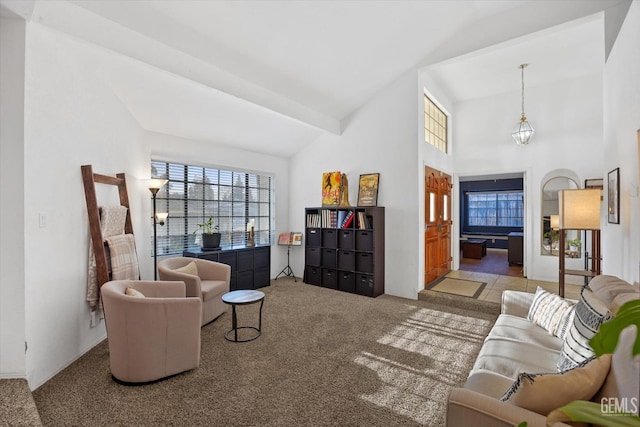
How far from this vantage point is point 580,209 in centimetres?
323

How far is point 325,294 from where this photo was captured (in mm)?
5051

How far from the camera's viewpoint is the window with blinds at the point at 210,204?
15.4 feet

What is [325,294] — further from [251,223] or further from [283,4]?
[283,4]

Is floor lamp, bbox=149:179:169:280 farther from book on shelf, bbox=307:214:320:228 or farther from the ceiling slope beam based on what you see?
the ceiling slope beam

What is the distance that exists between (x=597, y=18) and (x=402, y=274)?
3.96 meters

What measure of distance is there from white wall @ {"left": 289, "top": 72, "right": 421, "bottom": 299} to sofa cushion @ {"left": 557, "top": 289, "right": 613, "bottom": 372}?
9.61 feet

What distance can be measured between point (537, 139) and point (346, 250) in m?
3.94

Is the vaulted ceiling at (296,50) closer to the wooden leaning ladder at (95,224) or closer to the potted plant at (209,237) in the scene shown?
the wooden leaning ladder at (95,224)

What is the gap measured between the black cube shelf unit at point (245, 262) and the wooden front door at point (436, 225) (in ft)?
9.21

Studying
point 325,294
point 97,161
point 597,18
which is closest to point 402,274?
point 325,294

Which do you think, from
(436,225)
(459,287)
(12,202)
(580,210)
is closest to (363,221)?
(436,225)

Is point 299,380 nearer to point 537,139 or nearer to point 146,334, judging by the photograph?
point 146,334

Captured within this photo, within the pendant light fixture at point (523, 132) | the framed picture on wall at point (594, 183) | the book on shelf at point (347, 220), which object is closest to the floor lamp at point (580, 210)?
the pendant light fixture at point (523, 132)

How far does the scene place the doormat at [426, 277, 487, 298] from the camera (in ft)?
15.4
